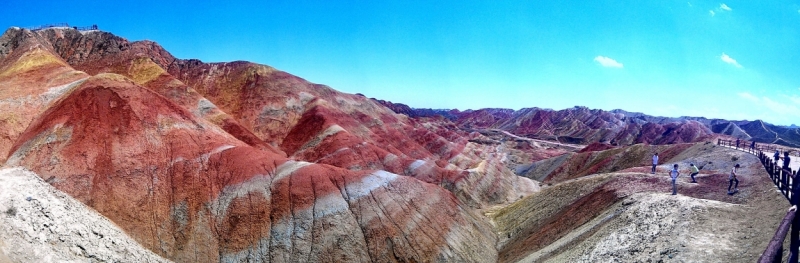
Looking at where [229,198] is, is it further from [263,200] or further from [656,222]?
[656,222]

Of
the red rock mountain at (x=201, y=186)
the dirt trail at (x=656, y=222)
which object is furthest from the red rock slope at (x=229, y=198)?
the dirt trail at (x=656, y=222)

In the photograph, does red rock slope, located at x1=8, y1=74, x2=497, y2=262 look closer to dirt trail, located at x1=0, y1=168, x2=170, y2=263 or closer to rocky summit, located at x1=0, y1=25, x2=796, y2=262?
rocky summit, located at x1=0, y1=25, x2=796, y2=262

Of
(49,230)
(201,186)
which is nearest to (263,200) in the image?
(201,186)

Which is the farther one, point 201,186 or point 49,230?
point 201,186

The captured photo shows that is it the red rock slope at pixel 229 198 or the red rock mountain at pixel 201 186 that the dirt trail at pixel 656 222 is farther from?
the red rock slope at pixel 229 198

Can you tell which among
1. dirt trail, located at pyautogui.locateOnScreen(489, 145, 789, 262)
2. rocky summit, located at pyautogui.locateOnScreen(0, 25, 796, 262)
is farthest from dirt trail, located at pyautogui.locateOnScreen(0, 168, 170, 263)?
dirt trail, located at pyautogui.locateOnScreen(489, 145, 789, 262)

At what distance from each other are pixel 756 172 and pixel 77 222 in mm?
52813

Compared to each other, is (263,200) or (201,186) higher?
(201,186)

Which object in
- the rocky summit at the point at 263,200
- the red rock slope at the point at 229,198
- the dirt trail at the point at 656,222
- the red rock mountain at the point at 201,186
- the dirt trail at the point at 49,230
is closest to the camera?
the dirt trail at the point at 656,222

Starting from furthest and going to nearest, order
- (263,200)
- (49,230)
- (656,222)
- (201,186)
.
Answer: (201,186)
(263,200)
(656,222)
(49,230)

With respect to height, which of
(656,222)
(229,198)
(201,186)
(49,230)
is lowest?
(229,198)

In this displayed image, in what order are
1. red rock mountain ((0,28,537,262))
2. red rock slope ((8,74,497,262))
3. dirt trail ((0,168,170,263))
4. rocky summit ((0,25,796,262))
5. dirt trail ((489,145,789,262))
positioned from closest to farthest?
dirt trail ((489,145,789,262)), dirt trail ((0,168,170,263)), rocky summit ((0,25,796,262)), red rock slope ((8,74,497,262)), red rock mountain ((0,28,537,262))

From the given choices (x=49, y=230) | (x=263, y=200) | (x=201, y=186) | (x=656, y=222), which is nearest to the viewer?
(x=49, y=230)

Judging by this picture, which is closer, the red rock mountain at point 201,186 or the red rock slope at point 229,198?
the red rock slope at point 229,198
